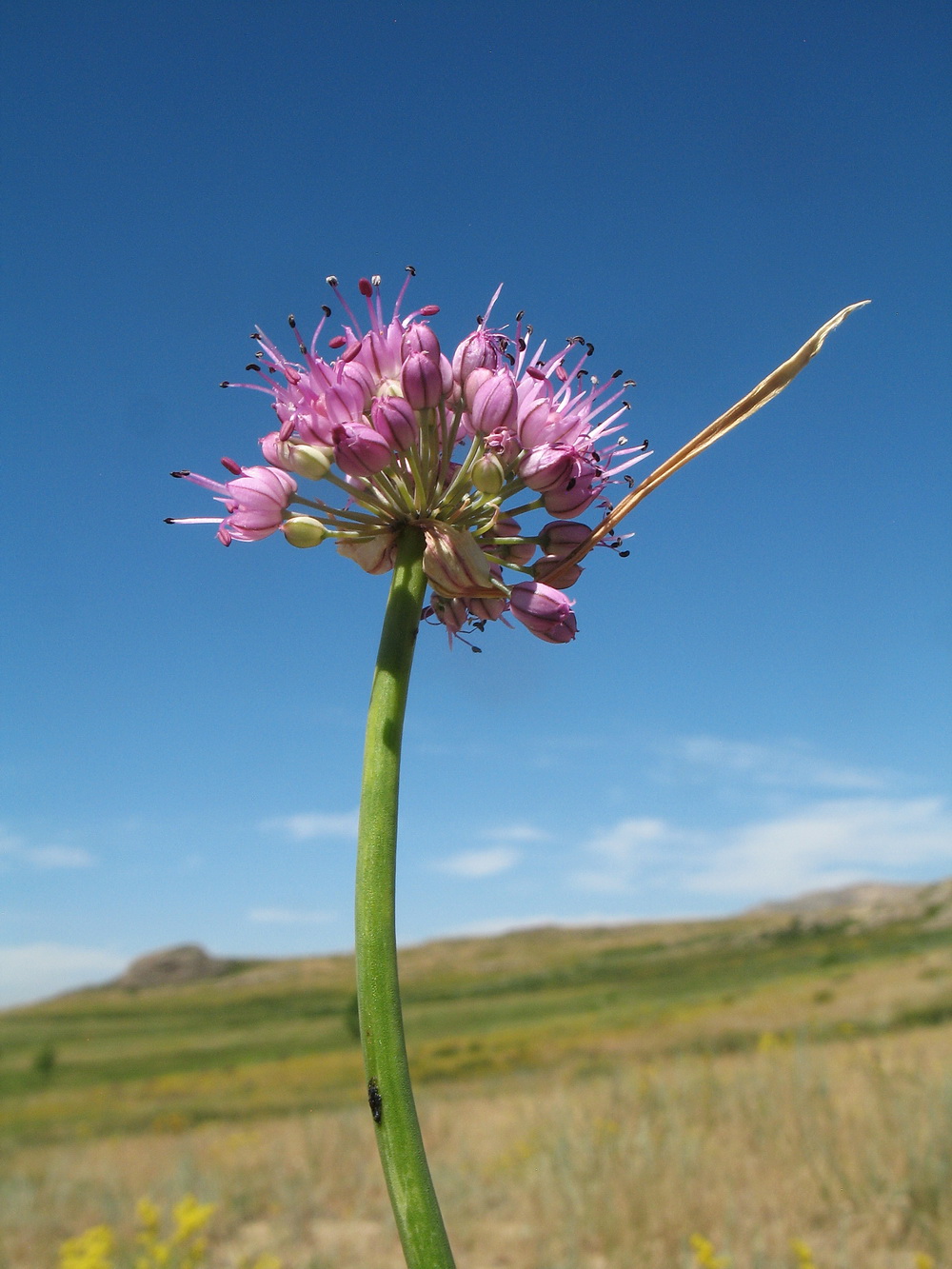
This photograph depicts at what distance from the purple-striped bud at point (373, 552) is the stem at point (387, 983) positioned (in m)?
0.27

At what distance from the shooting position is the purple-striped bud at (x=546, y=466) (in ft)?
5.17

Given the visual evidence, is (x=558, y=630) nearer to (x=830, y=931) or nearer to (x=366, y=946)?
(x=366, y=946)

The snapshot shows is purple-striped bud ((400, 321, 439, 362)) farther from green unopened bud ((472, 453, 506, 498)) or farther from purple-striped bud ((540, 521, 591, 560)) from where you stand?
purple-striped bud ((540, 521, 591, 560))

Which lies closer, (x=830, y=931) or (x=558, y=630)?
(x=558, y=630)

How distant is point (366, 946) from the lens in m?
1.17

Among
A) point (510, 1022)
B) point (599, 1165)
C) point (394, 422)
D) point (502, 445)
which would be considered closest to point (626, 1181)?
point (599, 1165)

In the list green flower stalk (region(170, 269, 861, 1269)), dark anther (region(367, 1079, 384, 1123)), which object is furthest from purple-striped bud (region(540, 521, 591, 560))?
dark anther (region(367, 1079, 384, 1123))

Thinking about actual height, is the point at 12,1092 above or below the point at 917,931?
below

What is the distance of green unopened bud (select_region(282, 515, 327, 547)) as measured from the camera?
1.56m

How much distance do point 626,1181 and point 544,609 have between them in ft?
27.9

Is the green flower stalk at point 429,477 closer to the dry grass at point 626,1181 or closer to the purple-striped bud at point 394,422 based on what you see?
the purple-striped bud at point 394,422

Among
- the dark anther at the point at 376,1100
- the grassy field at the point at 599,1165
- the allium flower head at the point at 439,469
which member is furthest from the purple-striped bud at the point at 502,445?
the grassy field at the point at 599,1165

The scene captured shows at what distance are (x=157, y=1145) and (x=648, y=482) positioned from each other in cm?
1800

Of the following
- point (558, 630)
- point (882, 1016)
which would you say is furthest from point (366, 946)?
point (882, 1016)
